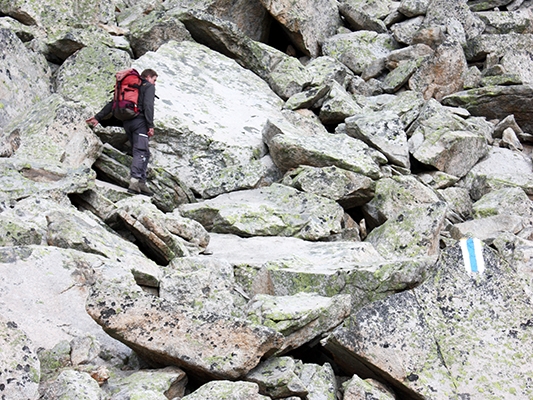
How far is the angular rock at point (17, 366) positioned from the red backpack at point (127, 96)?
10310mm

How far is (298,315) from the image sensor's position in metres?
10.5

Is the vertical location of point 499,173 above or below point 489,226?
below

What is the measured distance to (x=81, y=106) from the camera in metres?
19.1

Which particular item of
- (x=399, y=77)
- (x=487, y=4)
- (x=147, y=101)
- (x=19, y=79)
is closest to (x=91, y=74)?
(x=19, y=79)

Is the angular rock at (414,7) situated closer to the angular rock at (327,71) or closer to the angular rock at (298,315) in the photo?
the angular rock at (327,71)

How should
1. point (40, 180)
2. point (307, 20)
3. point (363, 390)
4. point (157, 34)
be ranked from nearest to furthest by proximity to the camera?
point (363, 390)
point (40, 180)
point (157, 34)
point (307, 20)

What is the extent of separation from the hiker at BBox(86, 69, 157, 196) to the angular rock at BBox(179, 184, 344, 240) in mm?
1334

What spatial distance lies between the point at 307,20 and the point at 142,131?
14922 millimetres

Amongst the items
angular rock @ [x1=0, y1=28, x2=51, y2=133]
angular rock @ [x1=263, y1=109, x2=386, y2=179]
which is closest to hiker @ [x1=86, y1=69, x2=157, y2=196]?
angular rock @ [x1=0, y1=28, x2=51, y2=133]

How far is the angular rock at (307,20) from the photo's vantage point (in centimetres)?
3011

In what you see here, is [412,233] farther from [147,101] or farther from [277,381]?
[277,381]

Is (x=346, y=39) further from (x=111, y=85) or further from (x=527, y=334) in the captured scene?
(x=527, y=334)

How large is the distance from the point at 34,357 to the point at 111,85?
1473cm

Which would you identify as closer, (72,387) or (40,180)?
(72,387)
